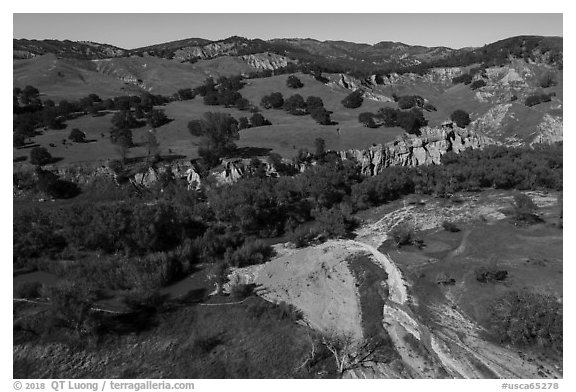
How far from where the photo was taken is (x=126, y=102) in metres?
86.6

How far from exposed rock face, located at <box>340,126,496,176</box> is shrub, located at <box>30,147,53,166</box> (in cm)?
5027

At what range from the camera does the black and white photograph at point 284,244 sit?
91.5 feet

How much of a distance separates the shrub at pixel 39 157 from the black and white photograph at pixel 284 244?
259 millimetres

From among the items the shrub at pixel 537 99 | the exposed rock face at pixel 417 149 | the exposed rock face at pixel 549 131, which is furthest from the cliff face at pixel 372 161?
the shrub at pixel 537 99

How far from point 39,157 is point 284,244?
4177cm

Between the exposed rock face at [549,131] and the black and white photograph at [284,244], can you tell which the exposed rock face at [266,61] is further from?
the exposed rock face at [549,131]

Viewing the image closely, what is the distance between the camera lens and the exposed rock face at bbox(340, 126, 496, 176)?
69.1m

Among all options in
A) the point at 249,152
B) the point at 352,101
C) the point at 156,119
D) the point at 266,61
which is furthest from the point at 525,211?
the point at 266,61

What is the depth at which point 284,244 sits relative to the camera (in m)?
46.0

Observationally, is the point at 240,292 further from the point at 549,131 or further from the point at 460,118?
the point at 460,118

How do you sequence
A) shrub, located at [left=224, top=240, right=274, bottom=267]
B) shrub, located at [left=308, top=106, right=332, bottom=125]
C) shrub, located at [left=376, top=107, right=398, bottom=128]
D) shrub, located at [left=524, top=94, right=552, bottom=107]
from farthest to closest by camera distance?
1. shrub, located at [left=524, top=94, right=552, bottom=107]
2. shrub, located at [left=308, top=106, right=332, bottom=125]
3. shrub, located at [left=376, top=107, right=398, bottom=128]
4. shrub, located at [left=224, top=240, right=274, bottom=267]

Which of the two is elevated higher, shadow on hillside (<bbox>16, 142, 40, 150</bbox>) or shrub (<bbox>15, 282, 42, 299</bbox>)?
shadow on hillside (<bbox>16, 142, 40, 150</bbox>)

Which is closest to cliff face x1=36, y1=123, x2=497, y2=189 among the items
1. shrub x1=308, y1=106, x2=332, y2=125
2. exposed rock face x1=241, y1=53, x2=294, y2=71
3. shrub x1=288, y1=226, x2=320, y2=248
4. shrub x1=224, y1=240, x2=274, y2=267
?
shrub x1=288, y1=226, x2=320, y2=248

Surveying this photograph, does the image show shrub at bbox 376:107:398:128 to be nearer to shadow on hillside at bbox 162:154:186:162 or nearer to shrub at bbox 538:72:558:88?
shadow on hillside at bbox 162:154:186:162
